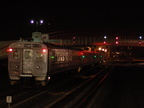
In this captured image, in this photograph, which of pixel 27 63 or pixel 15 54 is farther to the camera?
pixel 15 54

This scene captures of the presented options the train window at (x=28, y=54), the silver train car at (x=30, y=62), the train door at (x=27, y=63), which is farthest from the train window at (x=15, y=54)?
the train window at (x=28, y=54)

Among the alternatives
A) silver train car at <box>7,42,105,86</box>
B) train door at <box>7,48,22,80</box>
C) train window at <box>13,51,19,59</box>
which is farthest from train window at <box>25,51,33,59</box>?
train window at <box>13,51,19,59</box>

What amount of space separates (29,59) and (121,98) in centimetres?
628

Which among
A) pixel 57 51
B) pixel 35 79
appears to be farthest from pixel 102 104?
pixel 57 51

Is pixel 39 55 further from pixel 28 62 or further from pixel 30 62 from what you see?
pixel 28 62

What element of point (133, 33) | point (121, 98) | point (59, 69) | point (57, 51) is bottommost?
point (121, 98)

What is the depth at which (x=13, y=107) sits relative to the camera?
8195mm

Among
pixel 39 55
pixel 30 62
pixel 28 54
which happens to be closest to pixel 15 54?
pixel 28 54

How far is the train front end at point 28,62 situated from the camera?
41.1 feet

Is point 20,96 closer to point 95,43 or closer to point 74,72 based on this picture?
point 74,72

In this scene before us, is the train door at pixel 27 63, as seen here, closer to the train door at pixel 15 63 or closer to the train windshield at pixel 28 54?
the train windshield at pixel 28 54

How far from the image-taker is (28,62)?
503 inches

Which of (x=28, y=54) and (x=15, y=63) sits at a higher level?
(x=28, y=54)

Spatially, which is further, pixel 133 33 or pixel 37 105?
pixel 133 33
